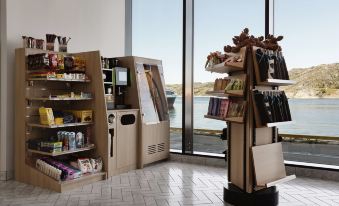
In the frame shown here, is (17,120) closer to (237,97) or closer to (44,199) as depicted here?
(44,199)

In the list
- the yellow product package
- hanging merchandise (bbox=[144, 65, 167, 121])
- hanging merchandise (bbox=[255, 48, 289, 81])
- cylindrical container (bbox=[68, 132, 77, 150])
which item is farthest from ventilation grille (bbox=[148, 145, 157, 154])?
hanging merchandise (bbox=[255, 48, 289, 81])

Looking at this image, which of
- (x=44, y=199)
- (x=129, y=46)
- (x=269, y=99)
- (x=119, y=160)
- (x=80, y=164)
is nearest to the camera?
(x=269, y=99)

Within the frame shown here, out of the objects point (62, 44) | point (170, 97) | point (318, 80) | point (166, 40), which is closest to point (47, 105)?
point (62, 44)

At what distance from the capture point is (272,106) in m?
3.34

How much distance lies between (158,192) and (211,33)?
→ 6.05 metres

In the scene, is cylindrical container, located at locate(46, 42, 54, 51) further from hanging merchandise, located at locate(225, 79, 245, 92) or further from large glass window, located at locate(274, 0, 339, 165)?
large glass window, located at locate(274, 0, 339, 165)

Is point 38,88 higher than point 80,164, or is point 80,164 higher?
point 38,88

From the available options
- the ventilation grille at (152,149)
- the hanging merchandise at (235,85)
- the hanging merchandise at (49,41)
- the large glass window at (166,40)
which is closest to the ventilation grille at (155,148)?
the ventilation grille at (152,149)

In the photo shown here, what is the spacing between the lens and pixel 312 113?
75.2 ft

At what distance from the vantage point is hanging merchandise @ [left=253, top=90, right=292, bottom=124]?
321cm

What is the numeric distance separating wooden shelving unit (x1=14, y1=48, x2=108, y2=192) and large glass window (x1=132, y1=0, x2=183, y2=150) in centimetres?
178

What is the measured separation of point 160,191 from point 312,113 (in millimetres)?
21644

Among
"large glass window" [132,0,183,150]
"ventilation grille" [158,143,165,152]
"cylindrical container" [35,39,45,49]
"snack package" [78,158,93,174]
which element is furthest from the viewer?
"large glass window" [132,0,183,150]

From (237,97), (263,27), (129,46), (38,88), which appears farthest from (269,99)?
(129,46)
